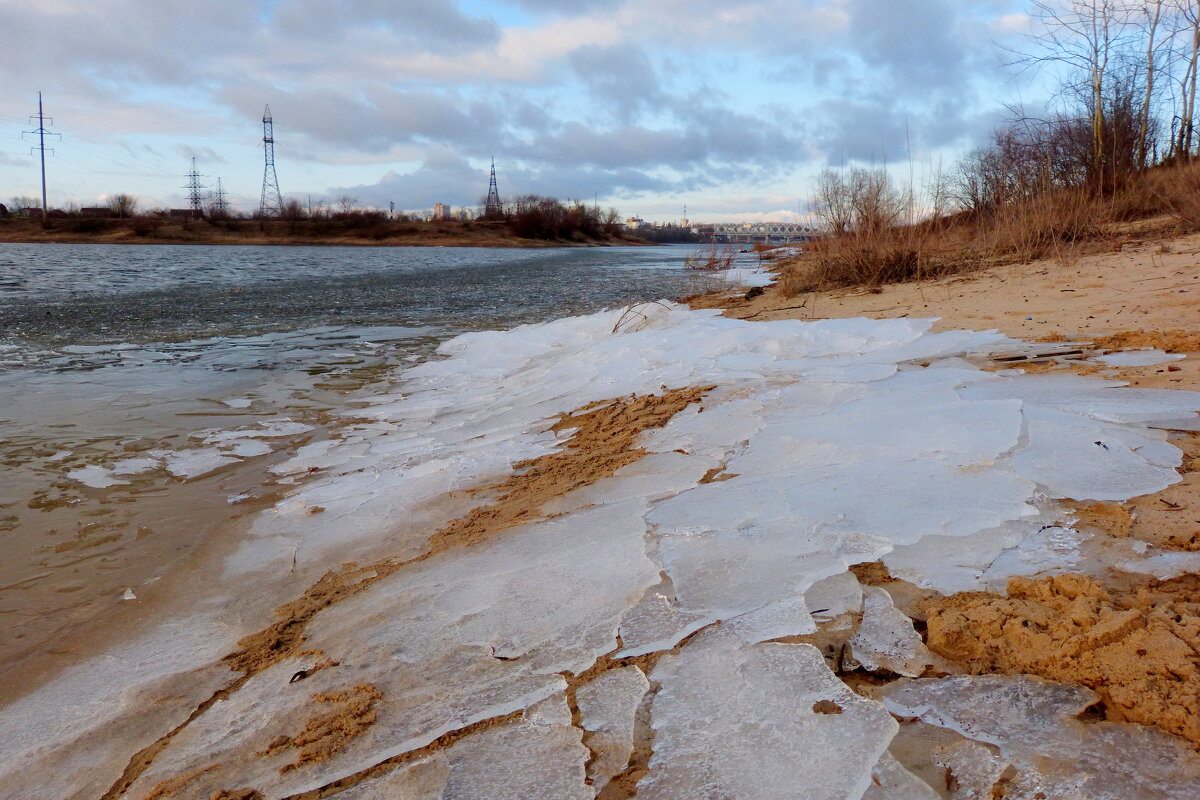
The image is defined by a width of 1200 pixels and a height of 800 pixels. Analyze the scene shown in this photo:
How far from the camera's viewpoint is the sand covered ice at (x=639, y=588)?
1.29m

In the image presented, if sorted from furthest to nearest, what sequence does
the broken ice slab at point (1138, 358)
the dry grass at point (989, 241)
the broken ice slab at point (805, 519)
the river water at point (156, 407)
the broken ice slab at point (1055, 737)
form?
the dry grass at point (989, 241), the broken ice slab at point (1138, 358), the river water at point (156, 407), the broken ice slab at point (805, 519), the broken ice slab at point (1055, 737)

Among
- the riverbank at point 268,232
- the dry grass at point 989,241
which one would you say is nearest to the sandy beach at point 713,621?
the dry grass at point 989,241

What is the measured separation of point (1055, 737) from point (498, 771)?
936mm

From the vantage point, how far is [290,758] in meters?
1.35

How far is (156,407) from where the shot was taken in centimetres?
487

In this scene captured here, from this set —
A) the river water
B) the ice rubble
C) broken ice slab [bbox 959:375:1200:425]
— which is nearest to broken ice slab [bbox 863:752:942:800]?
broken ice slab [bbox 959:375:1200:425]

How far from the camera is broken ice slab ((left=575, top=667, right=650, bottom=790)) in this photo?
124cm

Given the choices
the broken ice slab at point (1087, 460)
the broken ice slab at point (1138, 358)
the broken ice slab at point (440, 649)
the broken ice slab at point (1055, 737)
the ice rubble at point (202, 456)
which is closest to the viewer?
the broken ice slab at point (1055, 737)

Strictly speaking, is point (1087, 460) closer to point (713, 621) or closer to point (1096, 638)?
point (1096, 638)

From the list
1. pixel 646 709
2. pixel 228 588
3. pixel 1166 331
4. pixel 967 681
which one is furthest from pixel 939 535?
pixel 1166 331

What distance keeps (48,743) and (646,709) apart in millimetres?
1329

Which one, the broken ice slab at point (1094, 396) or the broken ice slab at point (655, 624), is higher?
the broken ice slab at point (1094, 396)

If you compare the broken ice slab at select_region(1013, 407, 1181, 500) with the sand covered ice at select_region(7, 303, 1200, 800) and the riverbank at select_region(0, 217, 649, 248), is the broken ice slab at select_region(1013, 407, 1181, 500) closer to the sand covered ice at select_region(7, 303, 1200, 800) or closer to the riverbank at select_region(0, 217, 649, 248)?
the sand covered ice at select_region(7, 303, 1200, 800)

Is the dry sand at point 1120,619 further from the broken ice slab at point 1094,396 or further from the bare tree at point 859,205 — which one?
the bare tree at point 859,205
